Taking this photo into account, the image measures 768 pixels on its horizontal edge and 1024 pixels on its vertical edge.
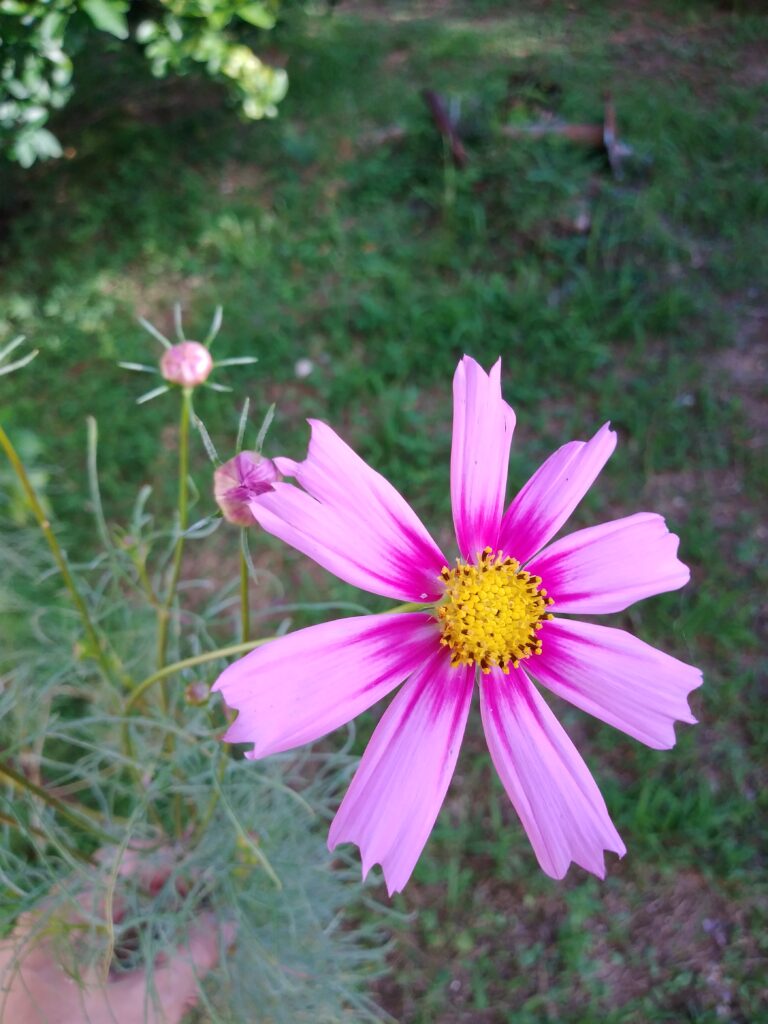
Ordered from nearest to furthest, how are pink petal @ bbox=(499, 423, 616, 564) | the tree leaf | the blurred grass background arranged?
pink petal @ bbox=(499, 423, 616, 564) < the tree leaf < the blurred grass background

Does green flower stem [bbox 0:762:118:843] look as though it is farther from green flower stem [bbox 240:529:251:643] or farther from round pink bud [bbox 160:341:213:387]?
round pink bud [bbox 160:341:213:387]

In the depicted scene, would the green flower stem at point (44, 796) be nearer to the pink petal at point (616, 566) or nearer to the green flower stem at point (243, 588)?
the green flower stem at point (243, 588)

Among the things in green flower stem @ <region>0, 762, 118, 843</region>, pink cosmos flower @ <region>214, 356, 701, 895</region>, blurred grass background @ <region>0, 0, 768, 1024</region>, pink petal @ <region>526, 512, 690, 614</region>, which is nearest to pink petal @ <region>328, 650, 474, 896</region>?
pink cosmos flower @ <region>214, 356, 701, 895</region>

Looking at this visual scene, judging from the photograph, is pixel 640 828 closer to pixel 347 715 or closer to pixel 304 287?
pixel 347 715

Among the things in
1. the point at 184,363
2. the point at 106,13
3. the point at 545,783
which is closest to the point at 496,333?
the point at 106,13

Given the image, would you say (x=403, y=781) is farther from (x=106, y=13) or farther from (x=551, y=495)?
(x=106, y=13)

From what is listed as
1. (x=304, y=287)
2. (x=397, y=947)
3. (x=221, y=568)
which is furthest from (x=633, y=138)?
(x=397, y=947)
